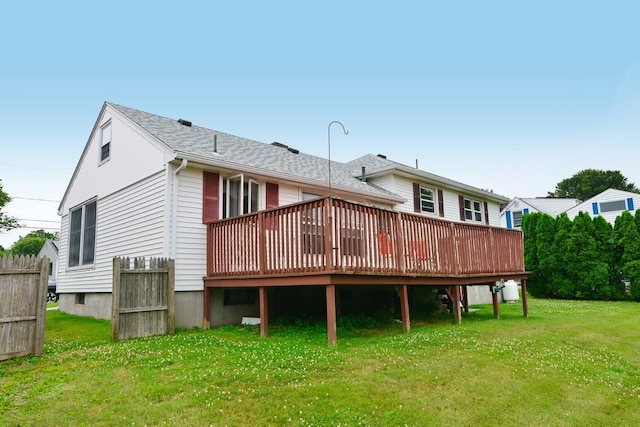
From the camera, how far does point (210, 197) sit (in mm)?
9758

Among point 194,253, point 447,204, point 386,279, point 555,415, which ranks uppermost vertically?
point 447,204

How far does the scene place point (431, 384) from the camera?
15.1 ft

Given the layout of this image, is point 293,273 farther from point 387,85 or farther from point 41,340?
point 387,85

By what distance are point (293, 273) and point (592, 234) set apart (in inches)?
621

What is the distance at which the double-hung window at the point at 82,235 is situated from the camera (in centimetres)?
1246

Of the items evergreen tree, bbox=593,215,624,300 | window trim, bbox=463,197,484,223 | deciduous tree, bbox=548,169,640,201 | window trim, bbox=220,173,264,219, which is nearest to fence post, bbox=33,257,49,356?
window trim, bbox=220,173,264,219

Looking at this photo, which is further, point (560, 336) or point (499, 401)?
point (560, 336)

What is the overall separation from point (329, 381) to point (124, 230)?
26.9ft

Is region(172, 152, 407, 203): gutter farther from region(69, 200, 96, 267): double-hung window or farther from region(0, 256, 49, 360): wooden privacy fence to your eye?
region(69, 200, 96, 267): double-hung window

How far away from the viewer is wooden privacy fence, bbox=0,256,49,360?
19.7 feet

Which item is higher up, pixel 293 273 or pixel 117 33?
pixel 117 33

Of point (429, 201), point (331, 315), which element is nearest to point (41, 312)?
point (331, 315)

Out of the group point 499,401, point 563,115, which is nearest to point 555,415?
point 499,401

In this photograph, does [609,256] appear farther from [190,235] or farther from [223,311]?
[190,235]
